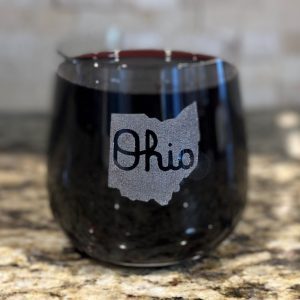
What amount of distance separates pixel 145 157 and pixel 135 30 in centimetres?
49

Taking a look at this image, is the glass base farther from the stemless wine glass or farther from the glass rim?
the glass rim

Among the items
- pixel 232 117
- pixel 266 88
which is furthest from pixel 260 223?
pixel 266 88

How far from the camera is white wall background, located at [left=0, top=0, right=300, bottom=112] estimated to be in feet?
2.73

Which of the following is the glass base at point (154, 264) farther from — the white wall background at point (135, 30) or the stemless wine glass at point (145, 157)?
the white wall background at point (135, 30)

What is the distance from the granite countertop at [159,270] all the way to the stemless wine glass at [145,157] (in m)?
0.01

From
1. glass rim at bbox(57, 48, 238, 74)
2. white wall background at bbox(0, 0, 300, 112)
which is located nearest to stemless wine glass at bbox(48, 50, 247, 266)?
glass rim at bbox(57, 48, 238, 74)

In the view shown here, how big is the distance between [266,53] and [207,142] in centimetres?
51

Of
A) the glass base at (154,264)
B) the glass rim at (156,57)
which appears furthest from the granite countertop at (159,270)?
the glass rim at (156,57)

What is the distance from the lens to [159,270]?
16.9 inches

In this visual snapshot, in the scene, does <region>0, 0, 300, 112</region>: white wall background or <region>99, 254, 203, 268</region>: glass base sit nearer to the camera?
<region>99, 254, 203, 268</region>: glass base

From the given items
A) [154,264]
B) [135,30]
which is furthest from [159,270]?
[135,30]

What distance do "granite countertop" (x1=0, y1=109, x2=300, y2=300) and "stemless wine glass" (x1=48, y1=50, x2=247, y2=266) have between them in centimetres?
1

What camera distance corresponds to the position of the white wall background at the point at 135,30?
83 cm

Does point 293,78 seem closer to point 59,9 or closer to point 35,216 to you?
point 59,9
